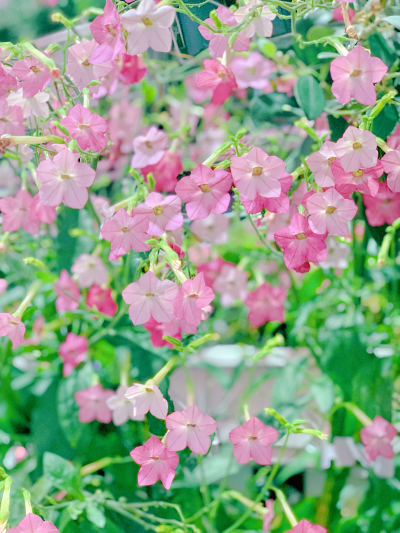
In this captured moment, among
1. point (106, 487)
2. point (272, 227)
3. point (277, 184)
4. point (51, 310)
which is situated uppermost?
point (277, 184)

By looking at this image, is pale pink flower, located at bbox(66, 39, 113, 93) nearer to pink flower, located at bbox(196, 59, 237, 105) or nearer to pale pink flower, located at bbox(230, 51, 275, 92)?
pink flower, located at bbox(196, 59, 237, 105)

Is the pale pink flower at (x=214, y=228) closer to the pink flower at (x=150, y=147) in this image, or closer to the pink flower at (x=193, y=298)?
the pink flower at (x=150, y=147)

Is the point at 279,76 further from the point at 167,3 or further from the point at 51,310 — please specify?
the point at 51,310

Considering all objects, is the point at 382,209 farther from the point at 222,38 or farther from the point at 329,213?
the point at 222,38

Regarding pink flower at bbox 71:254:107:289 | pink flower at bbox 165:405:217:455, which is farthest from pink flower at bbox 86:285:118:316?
pink flower at bbox 165:405:217:455

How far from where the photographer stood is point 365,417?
70 centimetres

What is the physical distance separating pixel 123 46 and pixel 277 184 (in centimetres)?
A: 20

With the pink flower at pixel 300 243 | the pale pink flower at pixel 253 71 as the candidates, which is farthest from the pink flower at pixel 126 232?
the pale pink flower at pixel 253 71

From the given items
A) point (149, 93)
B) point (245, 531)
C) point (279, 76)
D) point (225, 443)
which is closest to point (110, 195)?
point (149, 93)

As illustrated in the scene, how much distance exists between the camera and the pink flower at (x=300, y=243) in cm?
43

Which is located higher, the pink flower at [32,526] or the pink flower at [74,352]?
the pink flower at [32,526]

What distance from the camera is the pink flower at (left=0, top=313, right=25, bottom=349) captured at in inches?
17.8

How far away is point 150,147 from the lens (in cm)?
61

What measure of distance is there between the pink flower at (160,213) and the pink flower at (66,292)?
1.15ft
